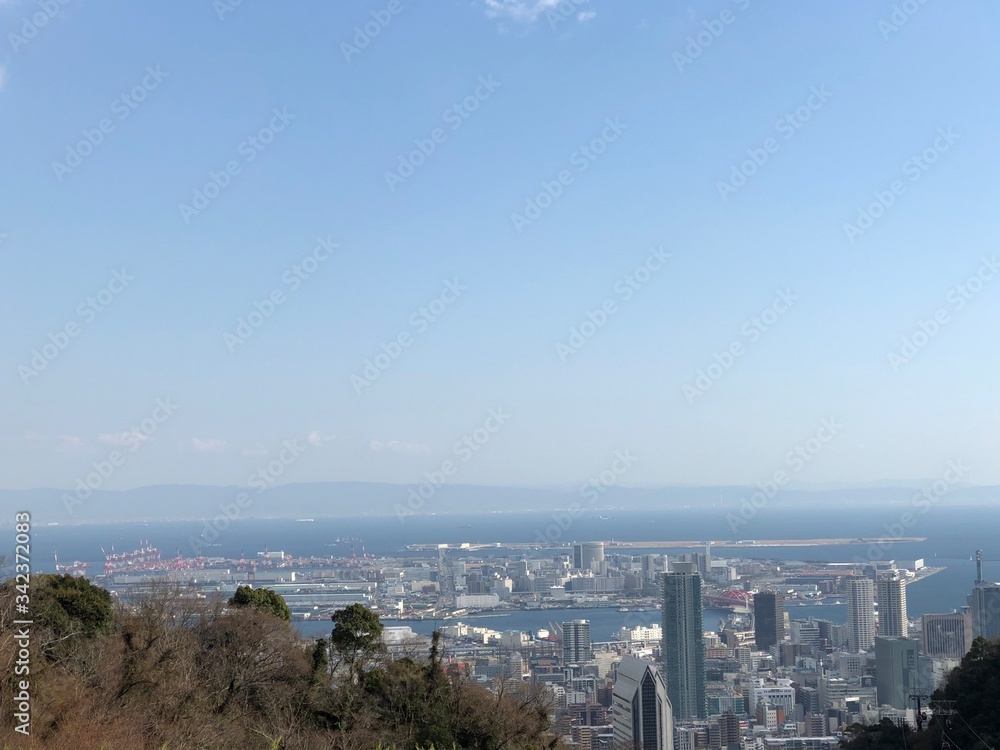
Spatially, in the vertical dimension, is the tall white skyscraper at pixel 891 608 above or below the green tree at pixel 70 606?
below

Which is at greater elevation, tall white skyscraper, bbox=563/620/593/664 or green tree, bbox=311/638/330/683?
green tree, bbox=311/638/330/683

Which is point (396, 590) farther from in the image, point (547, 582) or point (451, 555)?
point (451, 555)

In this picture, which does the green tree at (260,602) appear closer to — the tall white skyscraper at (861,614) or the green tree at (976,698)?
the green tree at (976,698)

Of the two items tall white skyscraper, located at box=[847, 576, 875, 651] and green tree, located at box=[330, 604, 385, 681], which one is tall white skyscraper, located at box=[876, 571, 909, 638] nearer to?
tall white skyscraper, located at box=[847, 576, 875, 651]

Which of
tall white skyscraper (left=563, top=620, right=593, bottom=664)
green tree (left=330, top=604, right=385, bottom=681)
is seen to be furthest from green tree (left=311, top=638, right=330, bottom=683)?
tall white skyscraper (left=563, top=620, right=593, bottom=664)

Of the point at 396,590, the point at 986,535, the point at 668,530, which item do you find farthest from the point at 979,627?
the point at 668,530

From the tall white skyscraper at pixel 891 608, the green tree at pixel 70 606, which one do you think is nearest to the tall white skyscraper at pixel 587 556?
the tall white skyscraper at pixel 891 608
